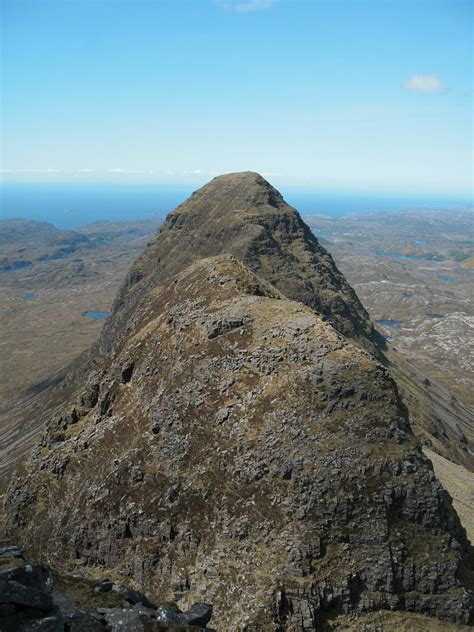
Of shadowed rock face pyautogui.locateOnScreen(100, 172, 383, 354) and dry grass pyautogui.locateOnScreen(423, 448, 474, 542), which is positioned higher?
shadowed rock face pyautogui.locateOnScreen(100, 172, 383, 354)

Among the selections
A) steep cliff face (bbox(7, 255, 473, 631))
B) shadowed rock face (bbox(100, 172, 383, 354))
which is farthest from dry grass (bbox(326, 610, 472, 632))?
shadowed rock face (bbox(100, 172, 383, 354))

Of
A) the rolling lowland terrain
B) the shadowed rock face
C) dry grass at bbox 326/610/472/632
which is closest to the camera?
dry grass at bbox 326/610/472/632

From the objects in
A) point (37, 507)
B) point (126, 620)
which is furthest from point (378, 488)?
point (37, 507)

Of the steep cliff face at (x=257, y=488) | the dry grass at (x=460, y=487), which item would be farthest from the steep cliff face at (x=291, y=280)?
the steep cliff face at (x=257, y=488)

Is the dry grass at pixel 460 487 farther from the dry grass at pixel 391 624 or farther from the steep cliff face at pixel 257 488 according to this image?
the steep cliff face at pixel 257 488

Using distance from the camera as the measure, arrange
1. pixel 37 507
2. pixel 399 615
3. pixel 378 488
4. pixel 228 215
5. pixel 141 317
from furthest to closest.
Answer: pixel 228 215 → pixel 141 317 → pixel 37 507 → pixel 378 488 → pixel 399 615

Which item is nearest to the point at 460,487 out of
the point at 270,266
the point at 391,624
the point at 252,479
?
the point at 391,624

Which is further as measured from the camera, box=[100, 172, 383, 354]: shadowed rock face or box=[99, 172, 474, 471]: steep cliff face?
box=[100, 172, 383, 354]: shadowed rock face

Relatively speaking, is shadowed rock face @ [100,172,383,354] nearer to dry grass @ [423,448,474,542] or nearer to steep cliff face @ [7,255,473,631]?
dry grass @ [423,448,474,542]

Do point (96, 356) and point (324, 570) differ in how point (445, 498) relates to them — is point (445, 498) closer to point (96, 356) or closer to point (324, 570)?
point (324, 570)
